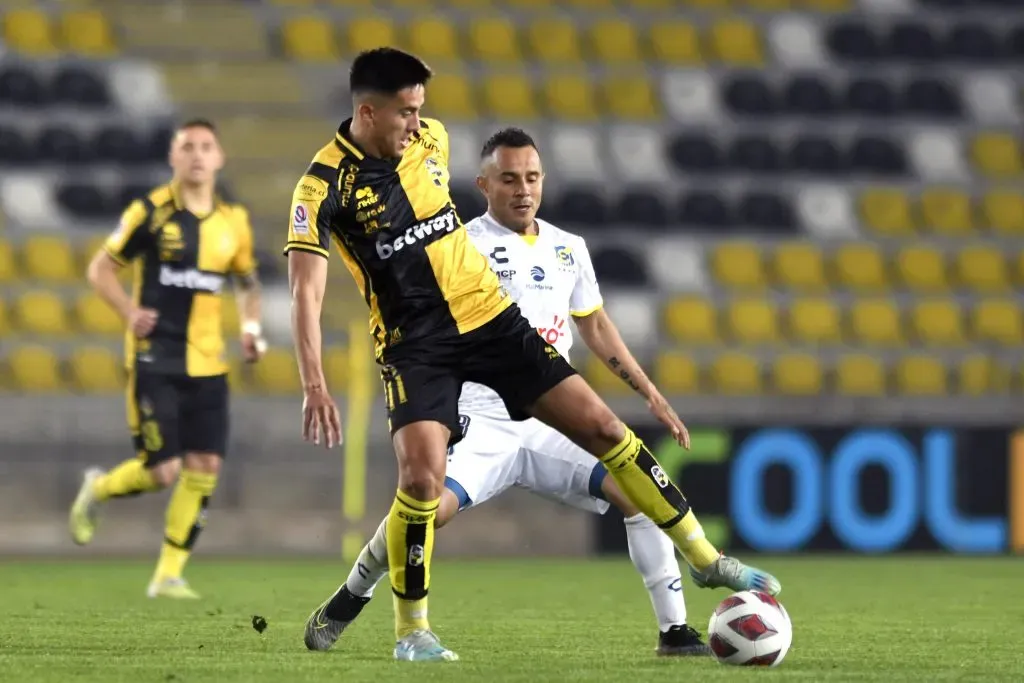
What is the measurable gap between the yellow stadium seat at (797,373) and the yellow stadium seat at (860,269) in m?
1.38

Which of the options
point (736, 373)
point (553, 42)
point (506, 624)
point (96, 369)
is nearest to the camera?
point (506, 624)

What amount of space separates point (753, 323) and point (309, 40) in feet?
17.0

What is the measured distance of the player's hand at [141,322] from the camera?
376 inches

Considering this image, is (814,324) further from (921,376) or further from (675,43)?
(675,43)

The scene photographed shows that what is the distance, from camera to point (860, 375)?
50.6 feet

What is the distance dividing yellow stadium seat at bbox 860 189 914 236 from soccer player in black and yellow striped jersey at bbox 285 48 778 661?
11.7 meters

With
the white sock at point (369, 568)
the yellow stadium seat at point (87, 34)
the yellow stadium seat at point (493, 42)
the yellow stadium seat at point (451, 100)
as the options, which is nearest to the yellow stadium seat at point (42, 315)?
the yellow stadium seat at point (87, 34)

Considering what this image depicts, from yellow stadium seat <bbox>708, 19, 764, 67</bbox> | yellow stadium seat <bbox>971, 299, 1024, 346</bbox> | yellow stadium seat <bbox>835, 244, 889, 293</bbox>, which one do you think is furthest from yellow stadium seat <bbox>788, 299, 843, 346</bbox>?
yellow stadium seat <bbox>708, 19, 764, 67</bbox>

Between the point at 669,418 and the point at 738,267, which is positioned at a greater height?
the point at 738,267

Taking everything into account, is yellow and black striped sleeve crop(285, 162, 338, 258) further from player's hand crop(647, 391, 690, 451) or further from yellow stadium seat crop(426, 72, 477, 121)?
yellow stadium seat crop(426, 72, 477, 121)

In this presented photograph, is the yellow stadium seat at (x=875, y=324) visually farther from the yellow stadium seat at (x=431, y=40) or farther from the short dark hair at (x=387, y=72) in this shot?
the short dark hair at (x=387, y=72)

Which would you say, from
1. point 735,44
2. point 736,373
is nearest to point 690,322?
point 736,373

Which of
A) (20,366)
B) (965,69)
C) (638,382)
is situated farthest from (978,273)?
(638,382)

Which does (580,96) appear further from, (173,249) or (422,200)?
(422,200)
